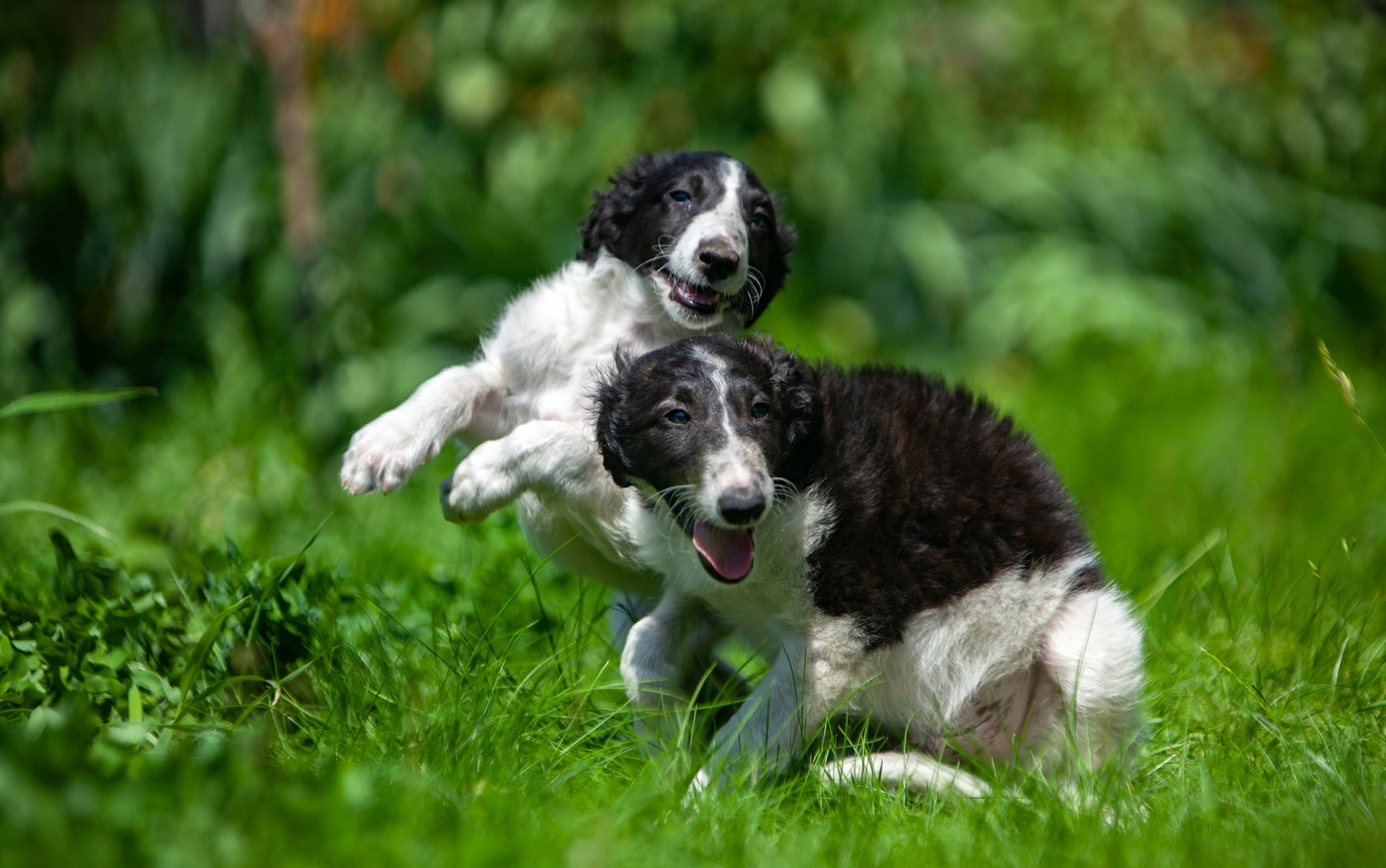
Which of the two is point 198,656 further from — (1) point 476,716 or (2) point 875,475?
(2) point 875,475

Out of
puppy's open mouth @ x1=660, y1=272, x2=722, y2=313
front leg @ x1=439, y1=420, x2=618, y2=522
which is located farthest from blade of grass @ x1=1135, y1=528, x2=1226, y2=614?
front leg @ x1=439, y1=420, x2=618, y2=522

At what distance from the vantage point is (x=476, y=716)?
2758 mm

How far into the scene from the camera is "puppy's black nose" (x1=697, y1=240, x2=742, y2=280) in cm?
318

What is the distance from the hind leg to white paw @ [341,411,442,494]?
1.69 meters

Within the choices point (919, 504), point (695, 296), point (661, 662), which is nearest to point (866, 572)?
point (919, 504)

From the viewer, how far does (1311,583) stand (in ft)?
12.9

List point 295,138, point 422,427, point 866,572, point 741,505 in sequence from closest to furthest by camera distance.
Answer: point 741,505, point 866,572, point 422,427, point 295,138

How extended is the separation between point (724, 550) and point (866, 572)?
38 cm

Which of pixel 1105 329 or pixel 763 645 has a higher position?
pixel 763 645

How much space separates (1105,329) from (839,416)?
15.1ft

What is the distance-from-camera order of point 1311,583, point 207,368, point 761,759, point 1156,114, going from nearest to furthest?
point 761,759 < point 1311,583 < point 207,368 < point 1156,114

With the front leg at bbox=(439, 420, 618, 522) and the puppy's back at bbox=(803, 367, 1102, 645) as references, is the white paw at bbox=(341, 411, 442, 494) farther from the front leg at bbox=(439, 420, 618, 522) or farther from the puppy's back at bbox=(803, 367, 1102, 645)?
the puppy's back at bbox=(803, 367, 1102, 645)

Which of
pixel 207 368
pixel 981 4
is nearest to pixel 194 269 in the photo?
pixel 207 368

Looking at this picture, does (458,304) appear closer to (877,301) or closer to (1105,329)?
(877,301)
